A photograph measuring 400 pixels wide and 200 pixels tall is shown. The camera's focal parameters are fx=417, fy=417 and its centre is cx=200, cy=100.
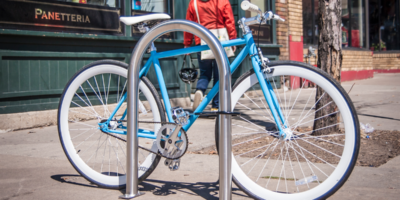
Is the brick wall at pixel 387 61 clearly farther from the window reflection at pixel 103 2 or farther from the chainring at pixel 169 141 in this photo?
the chainring at pixel 169 141

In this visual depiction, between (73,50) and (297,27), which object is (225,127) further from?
(297,27)

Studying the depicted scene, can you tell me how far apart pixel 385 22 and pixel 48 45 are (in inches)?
712

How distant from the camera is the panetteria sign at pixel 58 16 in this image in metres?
5.32

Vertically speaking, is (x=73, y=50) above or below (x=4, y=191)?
above

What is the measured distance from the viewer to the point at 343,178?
2203mm

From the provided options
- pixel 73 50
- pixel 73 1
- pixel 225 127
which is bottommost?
pixel 225 127

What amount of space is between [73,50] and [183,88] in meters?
2.28

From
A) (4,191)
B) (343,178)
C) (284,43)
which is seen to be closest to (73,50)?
(4,191)

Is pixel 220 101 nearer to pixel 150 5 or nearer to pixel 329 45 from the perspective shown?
pixel 329 45

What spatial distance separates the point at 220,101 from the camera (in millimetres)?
2219

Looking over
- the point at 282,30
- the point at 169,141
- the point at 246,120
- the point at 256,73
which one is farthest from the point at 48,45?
the point at 282,30

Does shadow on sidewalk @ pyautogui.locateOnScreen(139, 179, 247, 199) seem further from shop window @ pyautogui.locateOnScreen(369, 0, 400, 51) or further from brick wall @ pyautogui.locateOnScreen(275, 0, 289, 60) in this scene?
shop window @ pyautogui.locateOnScreen(369, 0, 400, 51)

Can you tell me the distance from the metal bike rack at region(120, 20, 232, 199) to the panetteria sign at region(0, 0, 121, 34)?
3530 mm

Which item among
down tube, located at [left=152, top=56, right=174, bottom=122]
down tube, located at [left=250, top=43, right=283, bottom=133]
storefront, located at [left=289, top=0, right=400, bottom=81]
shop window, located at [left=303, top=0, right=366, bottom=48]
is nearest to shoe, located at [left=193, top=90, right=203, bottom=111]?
down tube, located at [left=152, top=56, right=174, bottom=122]
